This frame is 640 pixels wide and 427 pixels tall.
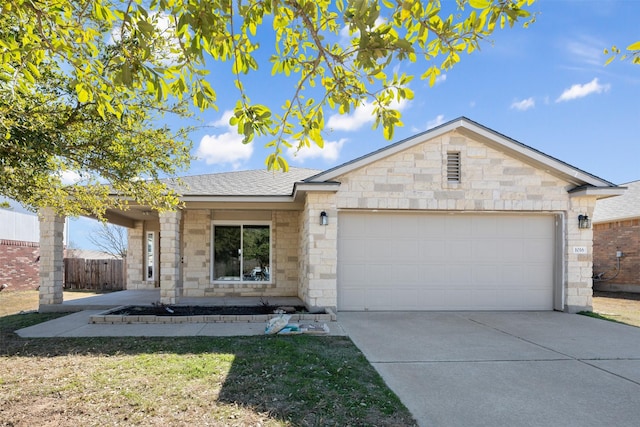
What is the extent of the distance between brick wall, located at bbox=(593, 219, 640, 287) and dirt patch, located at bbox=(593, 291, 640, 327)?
34.5 inches

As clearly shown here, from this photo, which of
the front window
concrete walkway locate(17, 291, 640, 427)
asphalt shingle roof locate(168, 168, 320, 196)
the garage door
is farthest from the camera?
the front window

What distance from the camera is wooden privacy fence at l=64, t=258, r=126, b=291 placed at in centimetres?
1680

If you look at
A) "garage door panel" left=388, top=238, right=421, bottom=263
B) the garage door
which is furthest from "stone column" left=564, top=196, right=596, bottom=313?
"garage door panel" left=388, top=238, right=421, bottom=263

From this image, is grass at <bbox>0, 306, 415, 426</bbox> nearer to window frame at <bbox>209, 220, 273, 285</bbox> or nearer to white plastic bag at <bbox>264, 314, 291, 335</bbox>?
white plastic bag at <bbox>264, 314, 291, 335</bbox>

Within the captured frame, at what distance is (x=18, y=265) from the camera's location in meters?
16.9

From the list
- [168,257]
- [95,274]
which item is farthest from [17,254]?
[168,257]

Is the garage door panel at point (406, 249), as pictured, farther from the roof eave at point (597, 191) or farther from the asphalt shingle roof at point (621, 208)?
the asphalt shingle roof at point (621, 208)

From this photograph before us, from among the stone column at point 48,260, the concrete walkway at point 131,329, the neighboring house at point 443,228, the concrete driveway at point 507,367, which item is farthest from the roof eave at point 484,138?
the stone column at point 48,260

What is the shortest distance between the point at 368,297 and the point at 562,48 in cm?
693

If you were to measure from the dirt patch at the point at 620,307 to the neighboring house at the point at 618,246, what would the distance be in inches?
31.0

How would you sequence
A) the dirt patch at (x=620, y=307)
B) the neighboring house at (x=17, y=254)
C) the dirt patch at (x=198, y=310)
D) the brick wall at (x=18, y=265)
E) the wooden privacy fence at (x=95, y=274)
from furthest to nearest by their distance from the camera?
the wooden privacy fence at (x=95, y=274)
the neighboring house at (x=17, y=254)
the brick wall at (x=18, y=265)
the dirt patch at (x=620, y=307)
the dirt patch at (x=198, y=310)

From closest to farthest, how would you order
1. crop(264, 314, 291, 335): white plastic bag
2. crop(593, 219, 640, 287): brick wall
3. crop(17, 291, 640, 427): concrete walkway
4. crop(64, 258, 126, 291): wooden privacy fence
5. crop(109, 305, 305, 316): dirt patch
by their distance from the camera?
1. crop(17, 291, 640, 427): concrete walkway
2. crop(264, 314, 291, 335): white plastic bag
3. crop(109, 305, 305, 316): dirt patch
4. crop(593, 219, 640, 287): brick wall
5. crop(64, 258, 126, 291): wooden privacy fence

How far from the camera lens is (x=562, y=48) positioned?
8.02 meters

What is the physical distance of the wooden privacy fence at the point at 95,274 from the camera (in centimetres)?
1680
